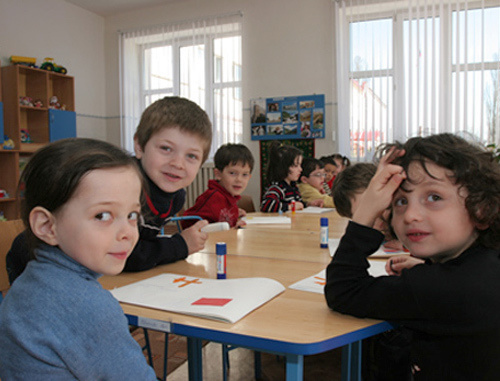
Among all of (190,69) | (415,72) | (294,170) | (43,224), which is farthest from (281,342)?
(190,69)

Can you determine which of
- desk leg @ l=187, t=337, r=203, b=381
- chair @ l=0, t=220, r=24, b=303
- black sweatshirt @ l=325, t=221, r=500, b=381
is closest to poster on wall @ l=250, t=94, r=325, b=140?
A: desk leg @ l=187, t=337, r=203, b=381

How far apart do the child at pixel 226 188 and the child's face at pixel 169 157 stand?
107cm

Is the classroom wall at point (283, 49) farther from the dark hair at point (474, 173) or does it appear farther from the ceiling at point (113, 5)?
the dark hair at point (474, 173)

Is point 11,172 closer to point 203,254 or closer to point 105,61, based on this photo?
point 105,61

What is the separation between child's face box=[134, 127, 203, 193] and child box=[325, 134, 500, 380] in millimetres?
751

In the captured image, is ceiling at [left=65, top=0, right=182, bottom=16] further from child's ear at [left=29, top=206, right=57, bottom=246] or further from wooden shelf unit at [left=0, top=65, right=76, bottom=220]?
child's ear at [left=29, top=206, right=57, bottom=246]

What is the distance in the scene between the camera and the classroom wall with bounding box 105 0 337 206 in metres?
5.58

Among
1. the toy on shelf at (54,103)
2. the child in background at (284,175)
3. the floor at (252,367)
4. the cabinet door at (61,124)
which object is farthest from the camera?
the toy on shelf at (54,103)

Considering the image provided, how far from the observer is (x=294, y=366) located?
31.7 inches

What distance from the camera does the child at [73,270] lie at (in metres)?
0.65

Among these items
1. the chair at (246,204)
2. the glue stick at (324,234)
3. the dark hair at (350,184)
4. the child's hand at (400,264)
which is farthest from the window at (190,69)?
the child's hand at (400,264)

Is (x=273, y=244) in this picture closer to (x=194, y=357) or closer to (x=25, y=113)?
(x=194, y=357)

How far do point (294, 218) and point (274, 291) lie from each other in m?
Answer: 1.80

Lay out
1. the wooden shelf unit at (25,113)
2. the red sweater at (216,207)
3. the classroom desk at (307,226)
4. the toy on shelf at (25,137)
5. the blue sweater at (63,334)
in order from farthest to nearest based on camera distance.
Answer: the toy on shelf at (25,137)
the wooden shelf unit at (25,113)
the red sweater at (216,207)
the classroom desk at (307,226)
the blue sweater at (63,334)
